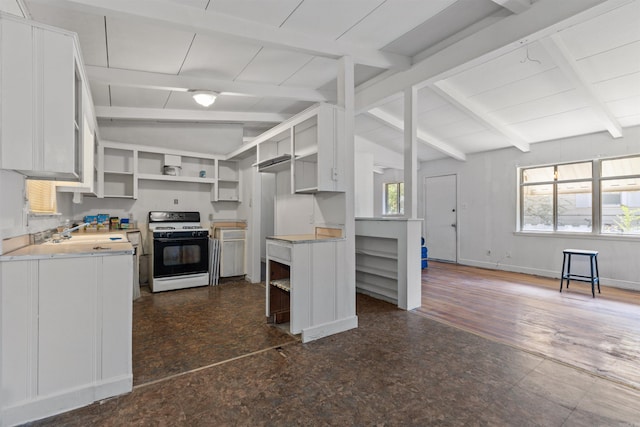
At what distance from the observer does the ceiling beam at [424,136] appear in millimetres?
5566

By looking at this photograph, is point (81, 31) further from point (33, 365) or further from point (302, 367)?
point (302, 367)

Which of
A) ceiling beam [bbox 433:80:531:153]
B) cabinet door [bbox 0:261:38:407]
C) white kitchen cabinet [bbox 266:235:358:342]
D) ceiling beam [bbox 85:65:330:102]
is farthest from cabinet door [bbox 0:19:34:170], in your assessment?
ceiling beam [bbox 433:80:531:153]

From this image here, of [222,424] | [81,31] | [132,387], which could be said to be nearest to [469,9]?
[81,31]

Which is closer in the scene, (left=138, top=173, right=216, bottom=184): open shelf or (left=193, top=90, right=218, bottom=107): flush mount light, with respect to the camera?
(left=193, top=90, right=218, bottom=107): flush mount light

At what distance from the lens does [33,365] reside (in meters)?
1.75

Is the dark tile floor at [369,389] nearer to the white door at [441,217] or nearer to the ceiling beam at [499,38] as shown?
the ceiling beam at [499,38]

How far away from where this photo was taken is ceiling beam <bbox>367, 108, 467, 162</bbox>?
5.57 metres

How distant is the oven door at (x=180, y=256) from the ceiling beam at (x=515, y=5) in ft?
15.1

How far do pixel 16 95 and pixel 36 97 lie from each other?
0.08 metres

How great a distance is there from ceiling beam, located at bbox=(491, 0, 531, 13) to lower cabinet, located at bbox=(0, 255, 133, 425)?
356 centimetres

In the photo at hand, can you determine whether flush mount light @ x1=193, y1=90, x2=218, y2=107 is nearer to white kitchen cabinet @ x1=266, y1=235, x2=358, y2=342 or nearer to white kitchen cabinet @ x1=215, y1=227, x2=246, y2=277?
white kitchen cabinet @ x1=266, y1=235, x2=358, y2=342

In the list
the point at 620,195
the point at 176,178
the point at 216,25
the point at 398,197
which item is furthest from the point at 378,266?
the point at 398,197

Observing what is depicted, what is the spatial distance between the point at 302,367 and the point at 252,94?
3.18 metres

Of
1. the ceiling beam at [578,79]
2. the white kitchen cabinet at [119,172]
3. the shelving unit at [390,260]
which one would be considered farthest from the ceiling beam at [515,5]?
the white kitchen cabinet at [119,172]
